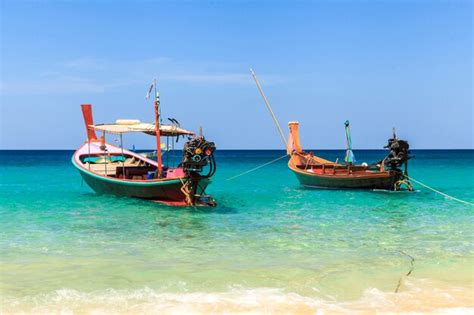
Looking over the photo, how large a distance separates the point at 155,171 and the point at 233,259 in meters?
10.2

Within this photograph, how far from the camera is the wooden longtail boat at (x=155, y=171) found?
1609 centimetres

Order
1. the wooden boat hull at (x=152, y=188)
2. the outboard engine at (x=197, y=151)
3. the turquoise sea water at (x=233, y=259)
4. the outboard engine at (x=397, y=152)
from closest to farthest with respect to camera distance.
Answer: the turquoise sea water at (x=233, y=259)
the outboard engine at (x=197, y=151)
the wooden boat hull at (x=152, y=188)
the outboard engine at (x=397, y=152)

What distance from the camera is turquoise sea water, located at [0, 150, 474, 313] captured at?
720cm

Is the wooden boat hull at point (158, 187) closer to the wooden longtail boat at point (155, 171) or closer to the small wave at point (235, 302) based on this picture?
the wooden longtail boat at point (155, 171)

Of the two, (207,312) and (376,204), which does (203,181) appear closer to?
(376,204)

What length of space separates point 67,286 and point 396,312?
15.5 feet

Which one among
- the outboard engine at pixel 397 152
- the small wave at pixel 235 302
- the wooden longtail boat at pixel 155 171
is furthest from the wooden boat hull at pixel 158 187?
the outboard engine at pixel 397 152

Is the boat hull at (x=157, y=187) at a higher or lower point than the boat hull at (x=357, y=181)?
higher

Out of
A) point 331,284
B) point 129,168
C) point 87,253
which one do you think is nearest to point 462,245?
point 331,284

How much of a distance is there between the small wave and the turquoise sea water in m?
0.01

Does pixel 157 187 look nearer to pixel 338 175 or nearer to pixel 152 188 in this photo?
pixel 152 188

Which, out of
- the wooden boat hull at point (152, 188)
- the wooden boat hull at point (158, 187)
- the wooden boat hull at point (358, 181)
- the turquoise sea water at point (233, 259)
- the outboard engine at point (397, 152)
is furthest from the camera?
the wooden boat hull at point (358, 181)

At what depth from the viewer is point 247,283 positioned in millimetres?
8086

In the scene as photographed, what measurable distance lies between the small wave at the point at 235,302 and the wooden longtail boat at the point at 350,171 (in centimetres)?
1679
